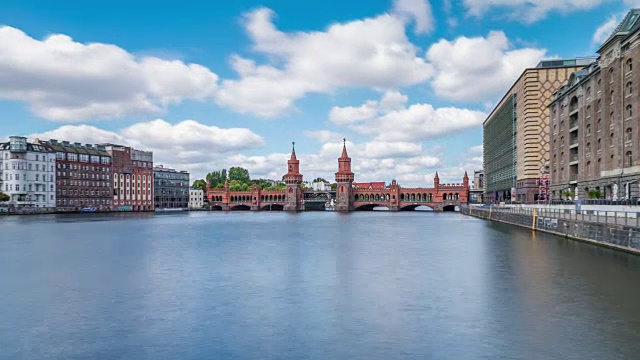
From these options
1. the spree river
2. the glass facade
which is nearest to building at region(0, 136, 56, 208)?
the spree river

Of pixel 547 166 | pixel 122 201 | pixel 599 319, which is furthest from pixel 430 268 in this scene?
pixel 122 201

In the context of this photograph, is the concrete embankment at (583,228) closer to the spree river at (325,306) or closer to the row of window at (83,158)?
the spree river at (325,306)

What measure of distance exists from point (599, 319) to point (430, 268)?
54.0 ft

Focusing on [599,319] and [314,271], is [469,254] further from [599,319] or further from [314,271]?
[599,319]

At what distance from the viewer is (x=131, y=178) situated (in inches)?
7372

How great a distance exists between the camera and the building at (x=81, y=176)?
531 feet

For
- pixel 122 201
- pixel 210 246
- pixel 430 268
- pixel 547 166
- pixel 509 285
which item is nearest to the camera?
pixel 509 285

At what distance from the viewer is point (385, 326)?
2152 cm

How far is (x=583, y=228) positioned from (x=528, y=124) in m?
62.4

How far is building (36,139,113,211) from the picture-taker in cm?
16188

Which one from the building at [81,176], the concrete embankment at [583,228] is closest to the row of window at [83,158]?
the building at [81,176]

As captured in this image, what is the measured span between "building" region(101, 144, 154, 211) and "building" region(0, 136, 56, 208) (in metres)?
26.1

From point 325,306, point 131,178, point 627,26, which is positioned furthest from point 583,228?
point 131,178

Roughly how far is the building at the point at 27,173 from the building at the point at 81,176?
4.29 metres
